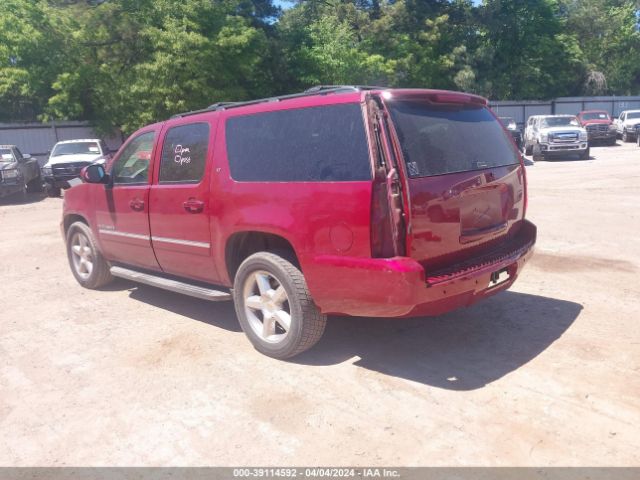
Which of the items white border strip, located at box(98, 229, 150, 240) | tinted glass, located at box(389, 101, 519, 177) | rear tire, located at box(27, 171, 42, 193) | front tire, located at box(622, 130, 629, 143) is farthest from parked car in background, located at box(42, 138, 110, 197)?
front tire, located at box(622, 130, 629, 143)

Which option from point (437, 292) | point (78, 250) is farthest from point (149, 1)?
point (437, 292)

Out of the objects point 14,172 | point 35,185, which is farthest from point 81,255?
point 35,185

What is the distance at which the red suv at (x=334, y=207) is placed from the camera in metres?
3.68

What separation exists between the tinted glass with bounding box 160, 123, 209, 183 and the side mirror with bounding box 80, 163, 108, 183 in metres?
0.95

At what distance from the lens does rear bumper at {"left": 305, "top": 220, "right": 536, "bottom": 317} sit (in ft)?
11.9

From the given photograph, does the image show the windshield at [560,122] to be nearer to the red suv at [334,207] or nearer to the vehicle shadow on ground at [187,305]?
the red suv at [334,207]

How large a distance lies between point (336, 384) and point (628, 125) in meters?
33.4

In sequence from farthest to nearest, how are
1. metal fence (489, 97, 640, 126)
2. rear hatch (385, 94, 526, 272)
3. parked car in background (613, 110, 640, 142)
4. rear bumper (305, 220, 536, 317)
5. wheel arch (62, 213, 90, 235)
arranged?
1. metal fence (489, 97, 640, 126)
2. parked car in background (613, 110, 640, 142)
3. wheel arch (62, 213, 90, 235)
4. rear hatch (385, 94, 526, 272)
5. rear bumper (305, 220, 536, 317)

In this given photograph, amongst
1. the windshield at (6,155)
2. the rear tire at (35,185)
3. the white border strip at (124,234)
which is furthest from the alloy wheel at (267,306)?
the rear tire at (35,185)

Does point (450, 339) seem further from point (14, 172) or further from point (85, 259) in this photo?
point (14, 172)

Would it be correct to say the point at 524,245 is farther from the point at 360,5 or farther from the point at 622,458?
the point at 360,5

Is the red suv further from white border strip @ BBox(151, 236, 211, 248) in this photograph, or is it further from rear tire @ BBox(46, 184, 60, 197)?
rear tire @ BBox(46, 184, 60, 197)

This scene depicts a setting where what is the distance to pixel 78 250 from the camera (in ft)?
22.5

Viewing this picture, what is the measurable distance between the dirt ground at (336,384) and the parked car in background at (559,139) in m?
18.1
